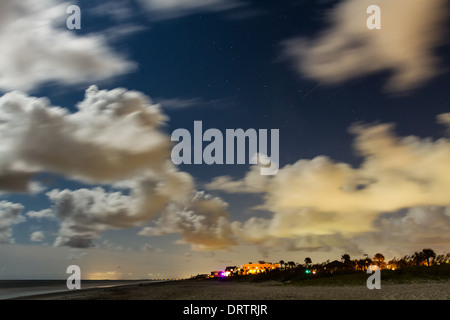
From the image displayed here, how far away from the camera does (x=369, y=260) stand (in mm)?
155625

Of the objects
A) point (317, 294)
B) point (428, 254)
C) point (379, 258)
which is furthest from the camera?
point (379, 258)

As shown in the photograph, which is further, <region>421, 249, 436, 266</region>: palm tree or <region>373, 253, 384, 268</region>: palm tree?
<region>373, 253, 384, 268</region>: palm tree

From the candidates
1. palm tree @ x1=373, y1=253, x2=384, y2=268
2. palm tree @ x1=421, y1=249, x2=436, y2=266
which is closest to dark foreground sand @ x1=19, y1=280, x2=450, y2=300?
palm tree @ x1=421, y1=249, x2=436, y2=266

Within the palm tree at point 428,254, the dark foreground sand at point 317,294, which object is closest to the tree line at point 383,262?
the palm tree at point 428,254

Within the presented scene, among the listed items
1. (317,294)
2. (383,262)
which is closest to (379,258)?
(383,262)

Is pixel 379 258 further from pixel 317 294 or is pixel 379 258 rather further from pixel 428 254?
pixel 317 294

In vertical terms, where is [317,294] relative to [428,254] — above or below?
above

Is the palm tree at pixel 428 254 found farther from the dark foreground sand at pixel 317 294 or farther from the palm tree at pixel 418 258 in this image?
the dark foreground sand at pixel 317 294

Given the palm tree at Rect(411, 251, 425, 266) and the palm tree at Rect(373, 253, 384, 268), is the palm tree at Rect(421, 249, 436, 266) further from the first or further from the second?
the palm tree at Rect(373, 253, 384, 268)

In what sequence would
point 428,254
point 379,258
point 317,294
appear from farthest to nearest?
1. point 379,258
2. point 428,254
3. point 317,294

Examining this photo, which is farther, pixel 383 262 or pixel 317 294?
pixel 383 262
